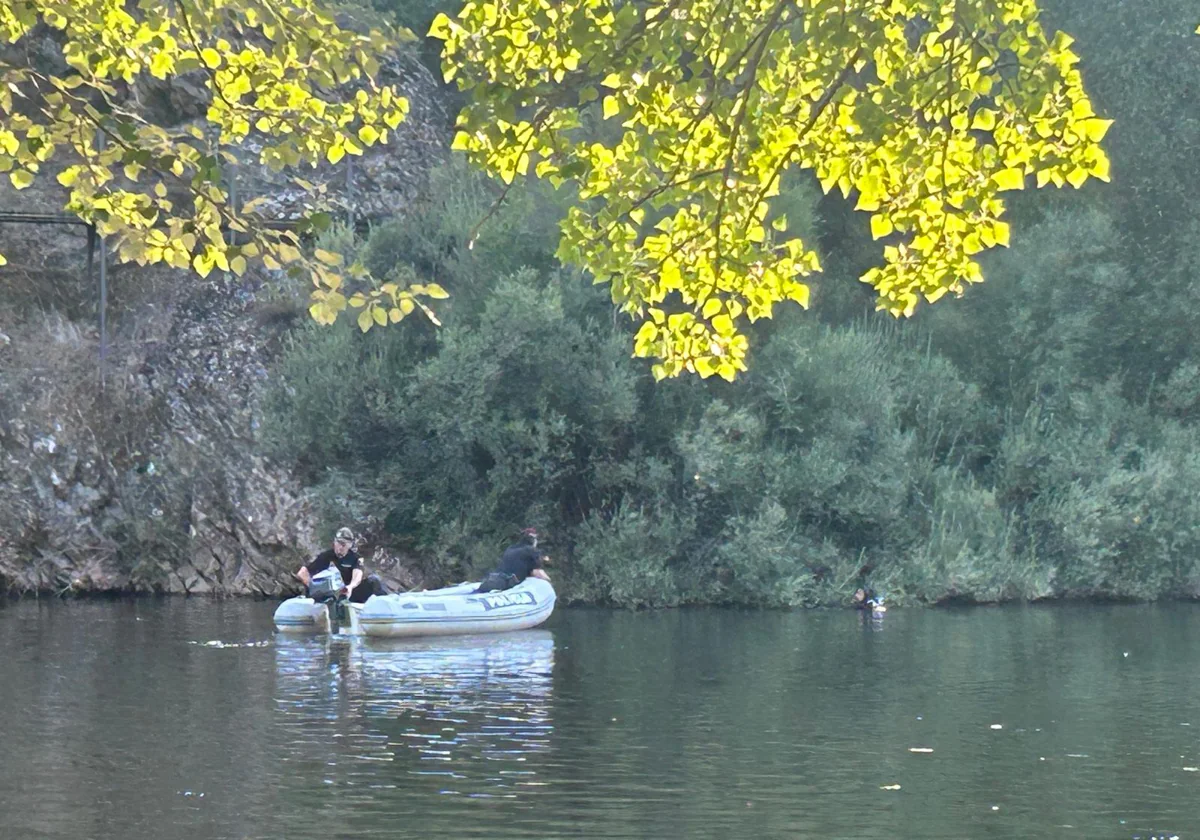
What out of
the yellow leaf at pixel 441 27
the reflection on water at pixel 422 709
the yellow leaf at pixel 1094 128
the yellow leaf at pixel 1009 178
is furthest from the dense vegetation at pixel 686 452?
the yellow leaf at pixel 1094 128

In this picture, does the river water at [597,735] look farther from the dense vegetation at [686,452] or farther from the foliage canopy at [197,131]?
the dense vegetation at [686,452]

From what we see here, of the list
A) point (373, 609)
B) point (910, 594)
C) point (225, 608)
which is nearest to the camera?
point (373, 609)

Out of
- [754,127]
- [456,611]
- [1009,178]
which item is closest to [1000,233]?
[1009,178]

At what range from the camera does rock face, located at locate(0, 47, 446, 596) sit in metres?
30.3

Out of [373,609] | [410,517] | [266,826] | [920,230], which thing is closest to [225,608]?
[410,517]

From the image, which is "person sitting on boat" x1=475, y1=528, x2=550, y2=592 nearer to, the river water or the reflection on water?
the river water

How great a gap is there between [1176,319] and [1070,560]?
→ 21.8ft

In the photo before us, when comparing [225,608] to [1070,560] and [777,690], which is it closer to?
[777,690]

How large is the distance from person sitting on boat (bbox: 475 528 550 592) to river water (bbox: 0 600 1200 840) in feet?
4.07

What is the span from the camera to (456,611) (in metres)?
23.7

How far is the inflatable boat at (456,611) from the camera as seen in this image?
23188 mm

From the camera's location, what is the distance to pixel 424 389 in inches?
1166

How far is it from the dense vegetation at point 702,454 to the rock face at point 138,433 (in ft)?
4.02

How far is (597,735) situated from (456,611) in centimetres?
929
